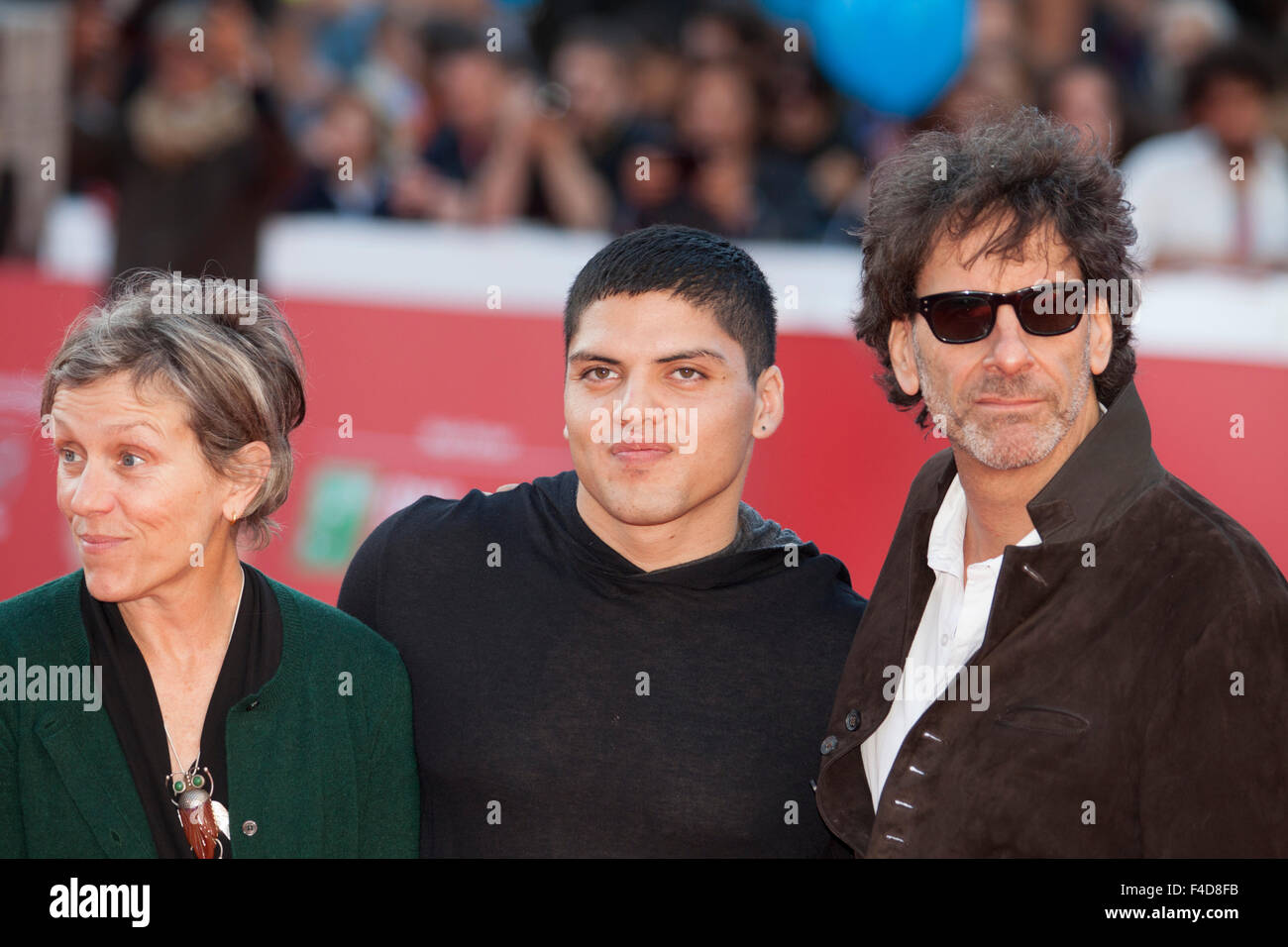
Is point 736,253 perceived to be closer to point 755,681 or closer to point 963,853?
point 755,681

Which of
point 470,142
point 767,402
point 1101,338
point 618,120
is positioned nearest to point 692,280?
point 767,402

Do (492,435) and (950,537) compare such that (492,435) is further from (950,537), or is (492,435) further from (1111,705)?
(1111,705)

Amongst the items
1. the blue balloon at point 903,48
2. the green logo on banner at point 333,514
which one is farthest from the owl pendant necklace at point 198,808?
the blue balloon at point 903,48

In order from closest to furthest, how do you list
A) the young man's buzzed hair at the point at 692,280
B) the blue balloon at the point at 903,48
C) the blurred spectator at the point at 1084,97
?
the young man's buzzed hair at the point at 692,280
the blurred spectator at the point at 1084,97
the blue balloon at the point at 903,48

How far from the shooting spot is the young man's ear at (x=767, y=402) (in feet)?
11.1

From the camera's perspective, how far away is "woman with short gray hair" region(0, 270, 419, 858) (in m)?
2.84

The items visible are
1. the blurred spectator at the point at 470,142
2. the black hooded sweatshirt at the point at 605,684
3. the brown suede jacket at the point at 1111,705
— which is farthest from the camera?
the blurred spectator at the point at 470,142

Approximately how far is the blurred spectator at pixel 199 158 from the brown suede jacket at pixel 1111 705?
554 centimetres

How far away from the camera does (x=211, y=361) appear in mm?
3020

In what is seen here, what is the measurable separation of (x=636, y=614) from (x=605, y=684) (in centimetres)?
17

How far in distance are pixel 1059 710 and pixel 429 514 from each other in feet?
4.90

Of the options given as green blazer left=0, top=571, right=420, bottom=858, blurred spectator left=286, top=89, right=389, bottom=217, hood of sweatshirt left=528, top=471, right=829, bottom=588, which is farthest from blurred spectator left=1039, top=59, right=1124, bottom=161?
green blazer left=0, top=571, right=420, bottom=858

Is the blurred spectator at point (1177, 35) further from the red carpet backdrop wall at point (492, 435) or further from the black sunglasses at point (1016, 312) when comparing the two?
the black sunglasses at point (1016, 312)
